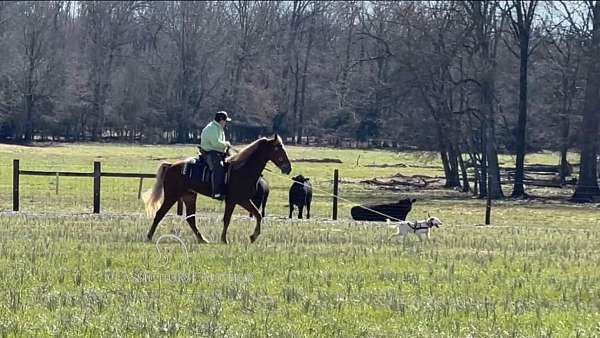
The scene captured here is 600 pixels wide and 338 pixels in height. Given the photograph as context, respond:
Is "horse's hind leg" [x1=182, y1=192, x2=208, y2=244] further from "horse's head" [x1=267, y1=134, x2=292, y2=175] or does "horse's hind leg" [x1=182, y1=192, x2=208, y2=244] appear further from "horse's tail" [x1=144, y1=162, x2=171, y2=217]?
"horse's head" [x1=267, y1=134, x2=292, y2=175]

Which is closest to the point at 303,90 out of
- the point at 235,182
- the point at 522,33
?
the point at 522,33

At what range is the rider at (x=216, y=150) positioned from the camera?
746 inches

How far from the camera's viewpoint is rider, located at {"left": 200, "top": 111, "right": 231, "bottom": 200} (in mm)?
18938

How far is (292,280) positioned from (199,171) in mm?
6042

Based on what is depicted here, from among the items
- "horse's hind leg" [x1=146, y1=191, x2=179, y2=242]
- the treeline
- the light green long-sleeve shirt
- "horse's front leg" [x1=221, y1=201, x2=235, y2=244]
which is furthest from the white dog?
the treeline

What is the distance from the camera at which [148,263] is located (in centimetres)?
1489

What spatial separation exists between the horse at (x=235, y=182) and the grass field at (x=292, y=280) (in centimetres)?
52

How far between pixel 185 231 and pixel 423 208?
1677cm

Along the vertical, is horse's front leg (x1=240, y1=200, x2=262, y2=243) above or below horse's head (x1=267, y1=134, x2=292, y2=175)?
below

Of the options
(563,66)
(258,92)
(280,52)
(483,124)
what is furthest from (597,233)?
(280,52)

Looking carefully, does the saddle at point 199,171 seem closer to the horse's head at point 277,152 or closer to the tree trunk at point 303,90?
the horse's head at point 277,152

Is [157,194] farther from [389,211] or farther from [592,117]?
[592,117]

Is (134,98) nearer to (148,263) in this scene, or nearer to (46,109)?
(46,109)

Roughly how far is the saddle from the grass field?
44.3 inches
